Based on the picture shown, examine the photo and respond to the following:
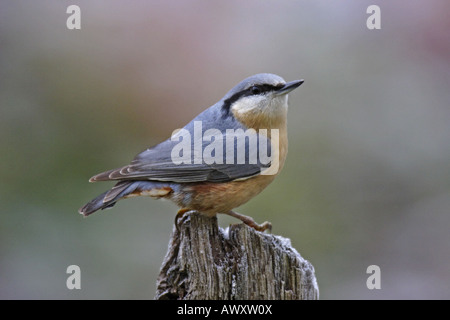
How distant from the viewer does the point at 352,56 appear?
5.88m

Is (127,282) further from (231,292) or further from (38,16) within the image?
(38,16)

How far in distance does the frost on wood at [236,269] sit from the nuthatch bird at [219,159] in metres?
0.46

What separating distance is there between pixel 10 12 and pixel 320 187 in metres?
3.39

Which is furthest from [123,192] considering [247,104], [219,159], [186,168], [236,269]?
[247,104]

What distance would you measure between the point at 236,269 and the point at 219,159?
0.89 m

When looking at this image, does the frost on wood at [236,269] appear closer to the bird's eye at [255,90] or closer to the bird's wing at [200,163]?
the bird's wing at [200,163]

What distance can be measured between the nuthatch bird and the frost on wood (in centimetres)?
46

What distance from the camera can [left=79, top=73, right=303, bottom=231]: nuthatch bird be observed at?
10.9 ft

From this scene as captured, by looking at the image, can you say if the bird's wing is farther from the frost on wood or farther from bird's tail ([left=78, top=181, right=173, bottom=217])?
the frost on wood

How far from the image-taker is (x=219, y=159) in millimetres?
3461

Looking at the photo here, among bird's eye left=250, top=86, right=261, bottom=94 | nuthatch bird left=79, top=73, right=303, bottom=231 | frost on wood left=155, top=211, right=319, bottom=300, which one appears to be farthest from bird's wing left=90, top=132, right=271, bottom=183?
frost on wood left=155, top=211, right=319, bottom=300

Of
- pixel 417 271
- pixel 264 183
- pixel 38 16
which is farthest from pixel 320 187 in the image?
pixel 38 16

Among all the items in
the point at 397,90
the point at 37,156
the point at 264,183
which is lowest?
the point at 264,183

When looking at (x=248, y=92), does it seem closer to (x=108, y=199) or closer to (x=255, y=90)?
(x=255, y=90)
